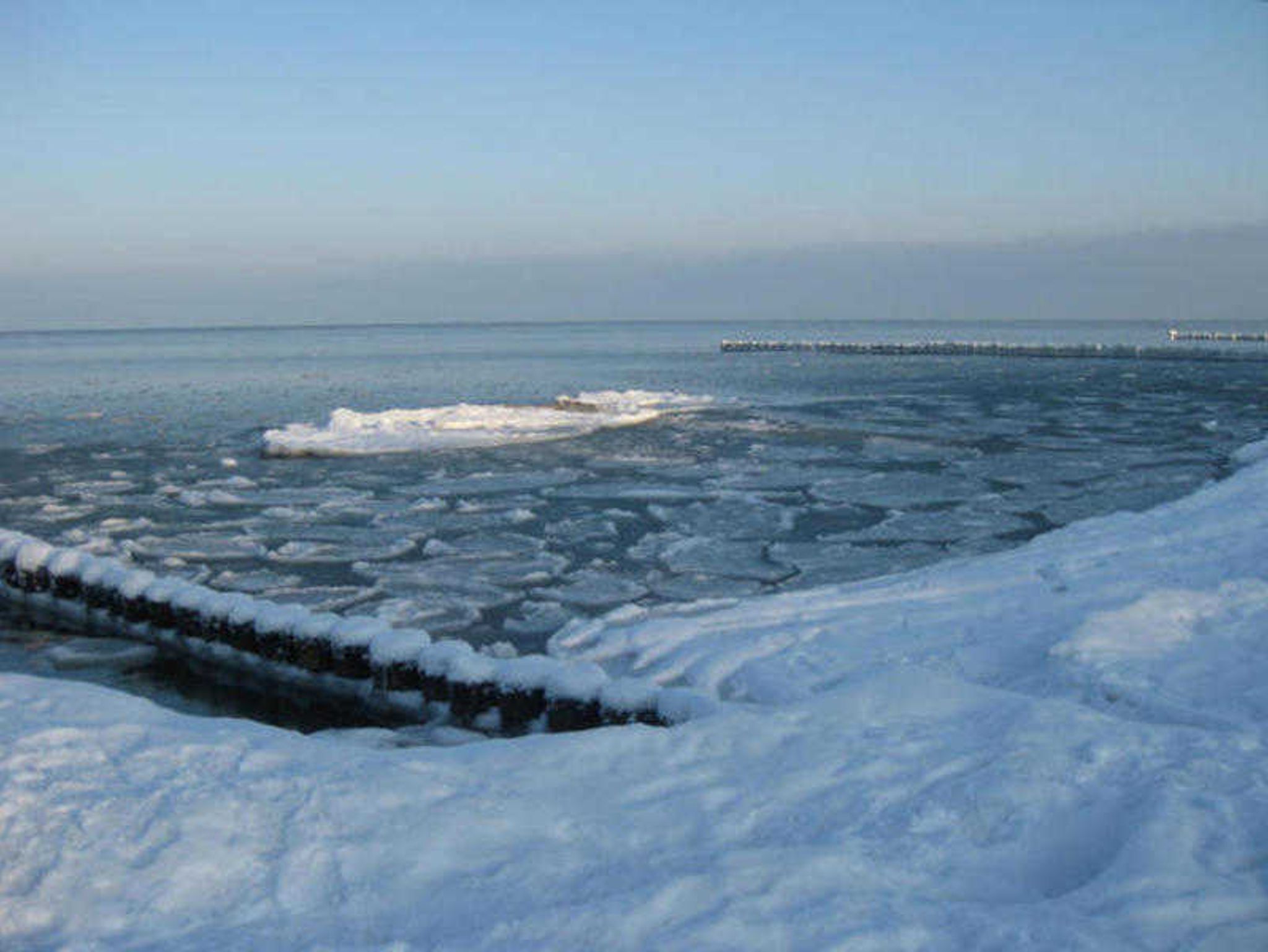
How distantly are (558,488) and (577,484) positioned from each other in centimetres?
26

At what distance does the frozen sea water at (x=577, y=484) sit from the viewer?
577cm

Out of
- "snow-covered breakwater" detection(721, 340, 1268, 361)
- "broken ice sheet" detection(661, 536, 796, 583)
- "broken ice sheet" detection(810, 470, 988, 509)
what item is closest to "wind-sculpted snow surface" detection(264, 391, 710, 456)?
"broken ice sheet" detection(810, 470, 988, 509)

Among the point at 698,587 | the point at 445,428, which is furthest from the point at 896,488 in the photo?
the point at 445,428

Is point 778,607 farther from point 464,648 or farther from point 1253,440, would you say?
point 1253,440

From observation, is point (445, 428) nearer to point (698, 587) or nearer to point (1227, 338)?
point (698, 587)

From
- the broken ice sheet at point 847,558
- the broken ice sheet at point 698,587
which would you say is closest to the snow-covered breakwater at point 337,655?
the broken ice sheet at point 698,587

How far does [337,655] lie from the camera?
161 inches

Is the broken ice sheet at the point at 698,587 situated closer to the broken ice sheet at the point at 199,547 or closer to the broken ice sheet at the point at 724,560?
the broken ice sheet at the point at 724,560

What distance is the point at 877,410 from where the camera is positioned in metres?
16.5

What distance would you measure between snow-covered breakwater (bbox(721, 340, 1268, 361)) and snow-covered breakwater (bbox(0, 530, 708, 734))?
1286 inches

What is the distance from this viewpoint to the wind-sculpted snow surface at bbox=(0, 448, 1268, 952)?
1868 millimetres

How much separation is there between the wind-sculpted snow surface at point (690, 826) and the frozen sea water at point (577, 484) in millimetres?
2025

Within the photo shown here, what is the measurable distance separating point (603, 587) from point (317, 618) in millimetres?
1608

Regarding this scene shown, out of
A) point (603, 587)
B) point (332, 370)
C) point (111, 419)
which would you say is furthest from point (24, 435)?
point (332, 370)
